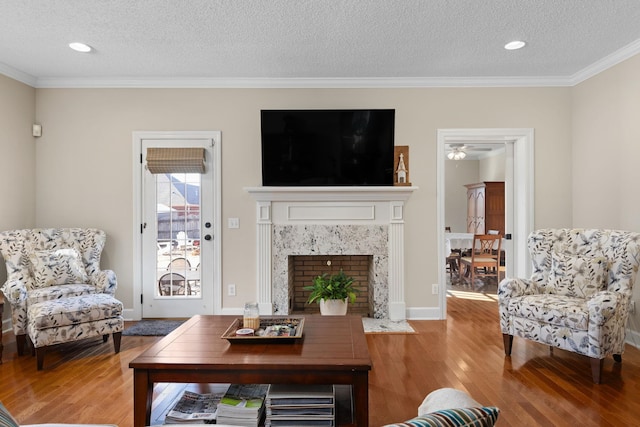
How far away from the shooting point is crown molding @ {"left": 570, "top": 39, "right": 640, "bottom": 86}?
3.30m

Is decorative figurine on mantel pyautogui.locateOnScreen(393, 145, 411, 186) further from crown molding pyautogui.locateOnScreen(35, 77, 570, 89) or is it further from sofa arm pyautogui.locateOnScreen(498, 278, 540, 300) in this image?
sofa arm pyautogui.locateOnScreen(498, 278, 540, 300)

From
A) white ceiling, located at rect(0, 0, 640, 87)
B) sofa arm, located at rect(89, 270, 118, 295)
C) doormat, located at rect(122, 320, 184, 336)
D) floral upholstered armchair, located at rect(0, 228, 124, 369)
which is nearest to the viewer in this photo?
white ceiling, located at rect(0, 0, 640, 87)

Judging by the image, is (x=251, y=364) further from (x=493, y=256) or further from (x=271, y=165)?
(x=493, y=256)

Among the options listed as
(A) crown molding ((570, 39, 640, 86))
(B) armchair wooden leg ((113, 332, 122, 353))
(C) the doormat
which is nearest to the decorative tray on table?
(B) armchair wooden leg ((113, 332, 122, 353))

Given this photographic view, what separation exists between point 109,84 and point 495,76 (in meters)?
4.12

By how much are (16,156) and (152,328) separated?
2.22 meters

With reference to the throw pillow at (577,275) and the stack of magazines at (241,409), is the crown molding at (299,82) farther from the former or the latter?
the stack of magazines at (241,409)

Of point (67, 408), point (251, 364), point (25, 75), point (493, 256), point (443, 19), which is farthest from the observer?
point (493, 256)

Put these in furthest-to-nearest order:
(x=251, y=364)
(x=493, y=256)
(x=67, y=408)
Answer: (x=493, y=256)
(x=67, y=408)
(x=251, y=364)

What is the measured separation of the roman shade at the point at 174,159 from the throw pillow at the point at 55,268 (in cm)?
116

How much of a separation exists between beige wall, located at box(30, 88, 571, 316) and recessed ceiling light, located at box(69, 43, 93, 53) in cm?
76

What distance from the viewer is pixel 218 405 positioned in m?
1.97

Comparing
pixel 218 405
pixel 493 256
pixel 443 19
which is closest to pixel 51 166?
pixel 218 405

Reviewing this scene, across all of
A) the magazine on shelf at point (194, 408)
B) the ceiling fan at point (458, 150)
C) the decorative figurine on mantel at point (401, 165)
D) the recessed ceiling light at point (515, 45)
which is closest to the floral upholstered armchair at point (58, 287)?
the magazine on shelf at point (194, 408)
